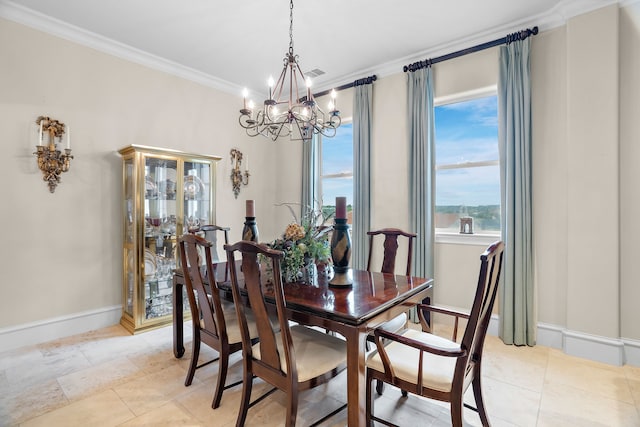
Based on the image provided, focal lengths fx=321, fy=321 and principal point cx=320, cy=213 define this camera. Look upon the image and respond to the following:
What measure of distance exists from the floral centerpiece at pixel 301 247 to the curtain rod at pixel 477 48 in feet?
7.96

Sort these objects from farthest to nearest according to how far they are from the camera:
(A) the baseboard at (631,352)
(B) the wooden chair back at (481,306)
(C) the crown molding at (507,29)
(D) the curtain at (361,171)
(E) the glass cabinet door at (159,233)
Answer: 1. (D) the curtain at (361,171)
2. (E) the glass cabinet door at (159,233)
3. (C) the crown molding at (507,29)
4. (A) the baseboard at (631,352)
5. (B) the wooden chair back at (481,306)

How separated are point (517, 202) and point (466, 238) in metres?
0.64

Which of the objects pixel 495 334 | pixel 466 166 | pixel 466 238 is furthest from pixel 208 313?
pixel 466 166

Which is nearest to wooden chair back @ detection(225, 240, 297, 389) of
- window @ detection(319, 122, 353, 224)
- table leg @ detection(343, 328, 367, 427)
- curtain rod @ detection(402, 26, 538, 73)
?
table leg @ detection(343, 328, 367, 427)

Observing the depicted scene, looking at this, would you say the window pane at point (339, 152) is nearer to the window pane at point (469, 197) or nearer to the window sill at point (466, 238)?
the window pane at point (469, 197)

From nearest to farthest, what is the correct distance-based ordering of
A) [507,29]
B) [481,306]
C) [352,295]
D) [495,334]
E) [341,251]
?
[481,306] < [352,295] < [341,251] < [507,29] < [495,334]

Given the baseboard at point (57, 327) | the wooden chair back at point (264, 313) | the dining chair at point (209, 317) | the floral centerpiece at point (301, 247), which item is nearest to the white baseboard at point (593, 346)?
the floral centerpiece at point (301, 247)

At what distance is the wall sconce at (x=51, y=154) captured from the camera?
2994 millimetres

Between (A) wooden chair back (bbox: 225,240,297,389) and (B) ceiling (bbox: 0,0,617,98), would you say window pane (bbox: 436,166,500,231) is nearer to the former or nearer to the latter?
(B) ceiling (bbox: 0,0,617,98)

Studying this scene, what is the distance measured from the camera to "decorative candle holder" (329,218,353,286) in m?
2.03

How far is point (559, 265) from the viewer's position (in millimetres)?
2955

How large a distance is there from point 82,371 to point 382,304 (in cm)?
246

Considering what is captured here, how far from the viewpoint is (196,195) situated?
151 inches

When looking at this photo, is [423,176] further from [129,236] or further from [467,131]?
[129,236]
